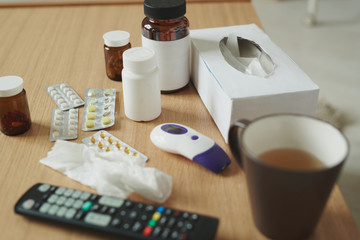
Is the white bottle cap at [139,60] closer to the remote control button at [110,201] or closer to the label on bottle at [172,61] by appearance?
the label on bottle at [172,61]

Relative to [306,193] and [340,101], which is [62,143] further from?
[340,101]

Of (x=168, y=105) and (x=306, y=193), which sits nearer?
(x=306, y=193)

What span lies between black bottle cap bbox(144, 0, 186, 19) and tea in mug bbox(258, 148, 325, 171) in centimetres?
30

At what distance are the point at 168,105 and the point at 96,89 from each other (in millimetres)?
139

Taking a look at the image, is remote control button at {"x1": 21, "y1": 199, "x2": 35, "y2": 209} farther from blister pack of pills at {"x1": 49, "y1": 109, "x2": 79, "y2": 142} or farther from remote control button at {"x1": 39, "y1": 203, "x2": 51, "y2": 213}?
blister pack of pills at {"x1": 49, "y1": 109, "x2": 79, "y2": 142}

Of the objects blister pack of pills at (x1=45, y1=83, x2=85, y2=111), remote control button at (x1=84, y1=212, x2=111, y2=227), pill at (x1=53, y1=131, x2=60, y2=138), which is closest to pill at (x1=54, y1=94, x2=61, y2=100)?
blister pack of pills at (x1=45, y1=83, x2=85, y2=111)

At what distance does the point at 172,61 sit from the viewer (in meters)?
0.73

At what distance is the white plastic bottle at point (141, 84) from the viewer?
2.12 feet

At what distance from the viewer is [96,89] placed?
0.78 meters

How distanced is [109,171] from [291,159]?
23 cm

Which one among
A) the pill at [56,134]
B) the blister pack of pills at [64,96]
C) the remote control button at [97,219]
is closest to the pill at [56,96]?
the blister pack of pills at [64,96]

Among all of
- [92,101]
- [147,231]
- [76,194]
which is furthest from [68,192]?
[92,101]

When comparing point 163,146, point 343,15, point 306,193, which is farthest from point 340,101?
point 306,193

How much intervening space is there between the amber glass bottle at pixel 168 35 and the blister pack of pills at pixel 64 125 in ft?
0.54
